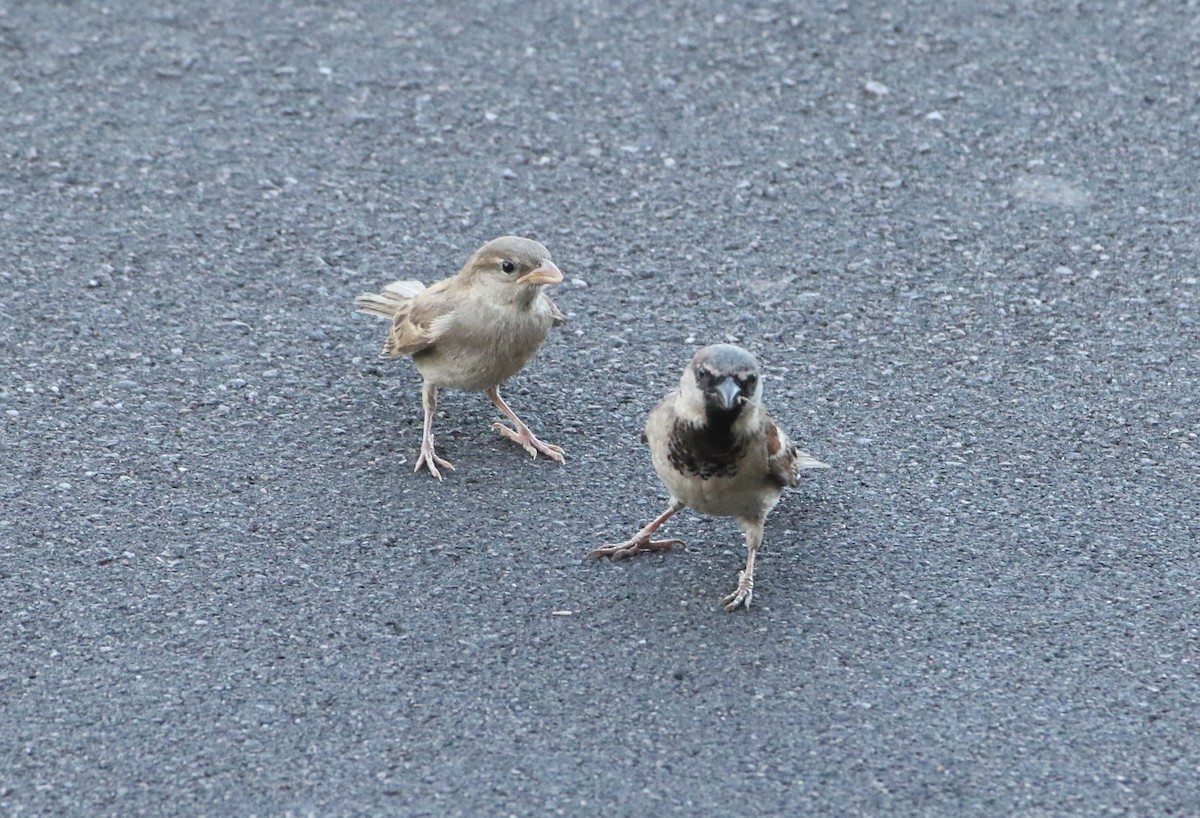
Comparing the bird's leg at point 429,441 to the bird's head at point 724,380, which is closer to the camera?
the bird's head at point 724,380

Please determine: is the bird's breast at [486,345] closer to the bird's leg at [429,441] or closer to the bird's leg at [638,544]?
the bird's leg at [429,441]

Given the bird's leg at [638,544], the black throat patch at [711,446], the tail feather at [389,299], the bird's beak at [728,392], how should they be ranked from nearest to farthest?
1. the bird's beak at [728,392]
2. the black throat patch at [711,446]
3. the bird's leg at [638,544]
4. the tail feather at [389,299]

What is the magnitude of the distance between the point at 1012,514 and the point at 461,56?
4299 mm

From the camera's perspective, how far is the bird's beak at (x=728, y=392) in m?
4.55

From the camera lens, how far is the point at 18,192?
7105 millimetres

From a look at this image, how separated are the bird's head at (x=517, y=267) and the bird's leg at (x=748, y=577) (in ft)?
4.09

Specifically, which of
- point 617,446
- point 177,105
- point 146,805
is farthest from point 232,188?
point 146,805

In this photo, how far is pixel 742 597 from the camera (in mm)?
4859

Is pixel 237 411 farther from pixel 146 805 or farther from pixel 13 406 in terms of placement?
pixel 146 805

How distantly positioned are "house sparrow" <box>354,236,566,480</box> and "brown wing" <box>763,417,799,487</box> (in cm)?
100

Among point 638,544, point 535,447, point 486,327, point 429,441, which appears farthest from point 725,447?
point 429,441

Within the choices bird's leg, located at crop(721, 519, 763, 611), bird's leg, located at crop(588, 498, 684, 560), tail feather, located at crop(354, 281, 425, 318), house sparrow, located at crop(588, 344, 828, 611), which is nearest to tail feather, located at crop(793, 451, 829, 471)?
house sparrow, located at crop(588, 344, 828, 611)

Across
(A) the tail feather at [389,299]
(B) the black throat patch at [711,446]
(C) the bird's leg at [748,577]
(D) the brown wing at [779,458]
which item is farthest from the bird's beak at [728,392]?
(A) the tail feather at [389,299]

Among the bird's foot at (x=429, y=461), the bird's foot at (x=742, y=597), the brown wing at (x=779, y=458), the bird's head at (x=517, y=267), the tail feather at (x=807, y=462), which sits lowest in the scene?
the bird's foot at (x=429, y=461)
